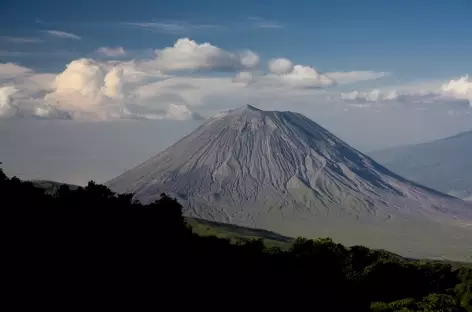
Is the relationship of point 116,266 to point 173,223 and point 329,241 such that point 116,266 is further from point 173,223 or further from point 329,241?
point 329,241

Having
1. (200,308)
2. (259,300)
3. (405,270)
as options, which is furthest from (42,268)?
(405,270)

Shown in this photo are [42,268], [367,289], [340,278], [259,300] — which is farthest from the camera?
[367,289]

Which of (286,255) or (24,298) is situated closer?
(24,298)

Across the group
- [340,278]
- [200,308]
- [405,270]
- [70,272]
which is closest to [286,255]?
[340,278]

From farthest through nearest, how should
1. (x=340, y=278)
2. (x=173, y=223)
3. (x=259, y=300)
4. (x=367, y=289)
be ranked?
(x=367, y=289) < (x=340, y=278) < (x=173, y=223) < (x=259, y=300)

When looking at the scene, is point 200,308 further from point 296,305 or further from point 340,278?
point 340,278

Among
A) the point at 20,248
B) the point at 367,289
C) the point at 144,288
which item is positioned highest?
the point at 20,248

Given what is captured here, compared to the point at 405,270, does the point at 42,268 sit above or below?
above
